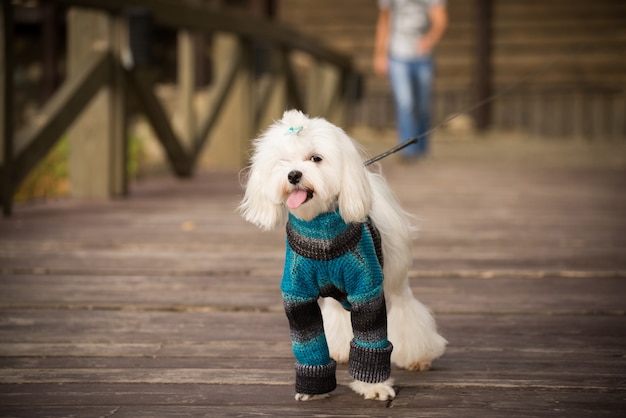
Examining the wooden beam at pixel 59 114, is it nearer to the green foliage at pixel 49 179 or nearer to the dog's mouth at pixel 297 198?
the green foliage at pixel 49 179

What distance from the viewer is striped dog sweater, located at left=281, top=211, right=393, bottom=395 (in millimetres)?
2275

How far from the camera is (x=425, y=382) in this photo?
244 cm

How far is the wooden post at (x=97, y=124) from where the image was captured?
233 inches

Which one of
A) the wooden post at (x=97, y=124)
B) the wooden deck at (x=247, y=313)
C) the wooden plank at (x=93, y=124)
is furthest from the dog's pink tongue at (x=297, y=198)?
the wooden post at (x=97, y=124)

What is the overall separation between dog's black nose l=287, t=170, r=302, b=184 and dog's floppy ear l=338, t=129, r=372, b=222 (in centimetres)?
10

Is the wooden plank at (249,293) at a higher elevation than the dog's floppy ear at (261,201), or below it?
below

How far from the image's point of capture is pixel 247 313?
3.19m

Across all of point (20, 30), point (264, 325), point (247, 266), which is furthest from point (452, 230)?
point (20, 30)

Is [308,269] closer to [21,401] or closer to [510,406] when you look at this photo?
[510,406]

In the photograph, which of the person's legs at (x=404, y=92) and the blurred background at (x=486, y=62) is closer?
the person's legs at (x=404, y=92)

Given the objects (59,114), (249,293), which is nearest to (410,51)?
(59,114)

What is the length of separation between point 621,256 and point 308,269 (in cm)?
242

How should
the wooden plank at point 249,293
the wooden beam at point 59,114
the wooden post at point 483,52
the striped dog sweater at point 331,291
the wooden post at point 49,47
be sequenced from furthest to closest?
1. the wooden post at point 483,52
2. the wooden post at point 49,47
3. the wooden beam at point 59,114
4. the wooden plank at point 249,293
5. the striped dog sweater at point 331,291

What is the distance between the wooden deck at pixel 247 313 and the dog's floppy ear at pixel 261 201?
412 millimetres
